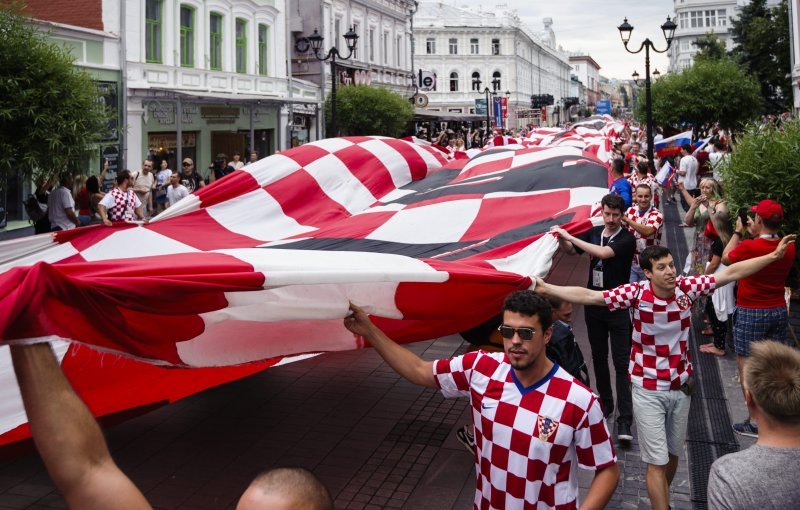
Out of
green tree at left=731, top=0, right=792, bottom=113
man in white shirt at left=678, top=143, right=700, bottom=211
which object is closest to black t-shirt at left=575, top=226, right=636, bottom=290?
man in white shirt at left=678, top=143, right=700, bottom=211

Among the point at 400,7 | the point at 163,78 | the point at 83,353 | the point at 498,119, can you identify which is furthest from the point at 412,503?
the point at 498,119

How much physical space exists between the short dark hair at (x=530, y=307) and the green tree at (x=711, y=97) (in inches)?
1117

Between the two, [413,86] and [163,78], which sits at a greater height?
[413,86]

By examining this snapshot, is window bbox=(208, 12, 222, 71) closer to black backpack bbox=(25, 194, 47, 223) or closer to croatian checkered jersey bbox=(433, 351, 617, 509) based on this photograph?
black backpack bbox=(25, 194, 47, 223)

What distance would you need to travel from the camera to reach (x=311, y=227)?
297 inches

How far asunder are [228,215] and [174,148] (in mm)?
18291

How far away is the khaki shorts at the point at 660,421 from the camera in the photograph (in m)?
4.71

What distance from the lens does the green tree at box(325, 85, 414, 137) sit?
104 feet

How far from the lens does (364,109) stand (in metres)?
31.8

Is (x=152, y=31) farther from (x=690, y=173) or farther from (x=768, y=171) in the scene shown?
(x=768, y=171)

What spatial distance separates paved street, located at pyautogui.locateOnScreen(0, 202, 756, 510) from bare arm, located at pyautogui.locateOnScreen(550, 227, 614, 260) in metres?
1.50

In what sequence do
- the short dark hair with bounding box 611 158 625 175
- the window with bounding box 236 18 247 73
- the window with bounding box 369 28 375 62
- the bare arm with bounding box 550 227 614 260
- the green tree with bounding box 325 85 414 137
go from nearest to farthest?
the bare arm with bounding box 550 227 614 260, the short dark hair with bounding box 611 158 625 175, the window with bounding box 236 18 247 73, the green tree with bounding box 325 85 414 137, the window with bounding box 369 28 375 62

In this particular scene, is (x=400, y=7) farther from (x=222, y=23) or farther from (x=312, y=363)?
(x=312, y=363)

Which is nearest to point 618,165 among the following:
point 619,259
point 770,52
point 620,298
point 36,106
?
point 619,259
